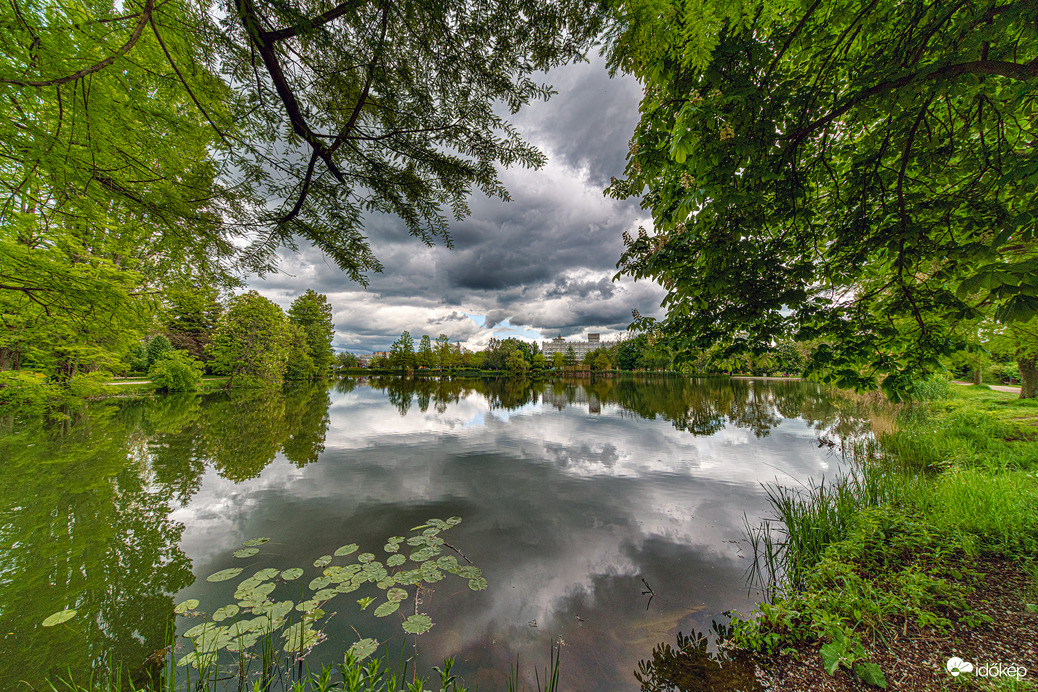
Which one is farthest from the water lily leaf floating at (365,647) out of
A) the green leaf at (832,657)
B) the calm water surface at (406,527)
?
the green leaf at (832,657)

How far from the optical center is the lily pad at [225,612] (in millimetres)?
2928

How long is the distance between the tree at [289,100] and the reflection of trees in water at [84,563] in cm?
341

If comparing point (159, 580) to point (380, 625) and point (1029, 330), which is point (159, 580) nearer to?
point (380, 625)

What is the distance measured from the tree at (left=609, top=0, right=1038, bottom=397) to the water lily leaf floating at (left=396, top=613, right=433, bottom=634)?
3.72 metres

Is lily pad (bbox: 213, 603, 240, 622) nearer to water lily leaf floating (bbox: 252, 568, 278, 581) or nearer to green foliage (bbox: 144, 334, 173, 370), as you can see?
water lily leaf floating (bbox: 252, 568, 278, 581)

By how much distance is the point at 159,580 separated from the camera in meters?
3.53

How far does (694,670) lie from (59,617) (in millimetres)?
5736

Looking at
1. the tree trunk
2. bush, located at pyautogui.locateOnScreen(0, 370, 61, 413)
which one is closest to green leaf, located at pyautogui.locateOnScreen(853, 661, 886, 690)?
bush, located at pyautogui.locateOnScreen(0, 370, 61, 413)

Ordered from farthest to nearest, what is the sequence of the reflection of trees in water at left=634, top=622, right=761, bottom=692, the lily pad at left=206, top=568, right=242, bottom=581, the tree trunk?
1. the tree trunk
2. the lily pad at left=206, top=568, right=242, bottom=581
3. the reflection of trees in water at left=634, top=622, right=761, bottom=692

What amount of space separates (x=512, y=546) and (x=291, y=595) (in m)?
2.62

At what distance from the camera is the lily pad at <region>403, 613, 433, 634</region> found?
2.92m

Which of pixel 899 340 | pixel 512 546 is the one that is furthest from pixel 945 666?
pixel 512 546

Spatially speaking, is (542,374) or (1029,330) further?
(542,374)

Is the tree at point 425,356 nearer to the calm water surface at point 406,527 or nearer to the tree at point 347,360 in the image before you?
the tree at point 347,360
